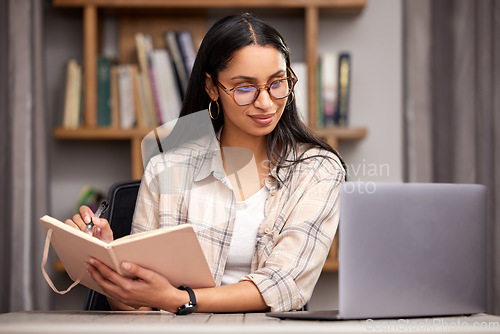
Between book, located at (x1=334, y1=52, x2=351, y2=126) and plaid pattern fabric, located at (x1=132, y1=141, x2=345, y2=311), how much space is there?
784 mm

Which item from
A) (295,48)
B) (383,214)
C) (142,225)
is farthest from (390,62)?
(383,214)

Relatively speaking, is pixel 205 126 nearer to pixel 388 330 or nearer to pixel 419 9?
pixel 388 330

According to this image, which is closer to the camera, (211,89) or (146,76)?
(211,89)

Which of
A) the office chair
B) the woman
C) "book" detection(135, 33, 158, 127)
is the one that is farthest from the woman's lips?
"book" detection(135, 33, 158, 127)

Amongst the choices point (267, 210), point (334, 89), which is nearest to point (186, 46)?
point (334, 89)

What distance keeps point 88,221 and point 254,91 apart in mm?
474

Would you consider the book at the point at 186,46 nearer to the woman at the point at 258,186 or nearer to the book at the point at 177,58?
the book at the point at 177,58

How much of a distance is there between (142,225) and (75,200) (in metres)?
1.10

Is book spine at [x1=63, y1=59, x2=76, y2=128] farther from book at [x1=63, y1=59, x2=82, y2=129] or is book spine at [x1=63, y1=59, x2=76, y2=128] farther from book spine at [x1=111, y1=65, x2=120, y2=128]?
book spine at [x1=111, y1=65, x2=120, y2=128]

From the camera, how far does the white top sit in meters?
1.34

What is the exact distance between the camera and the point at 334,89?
7.11 ft

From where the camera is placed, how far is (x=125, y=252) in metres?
0.96

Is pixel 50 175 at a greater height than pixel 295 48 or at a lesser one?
lesser

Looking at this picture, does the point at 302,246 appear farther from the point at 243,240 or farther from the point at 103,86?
the point at 103,86
